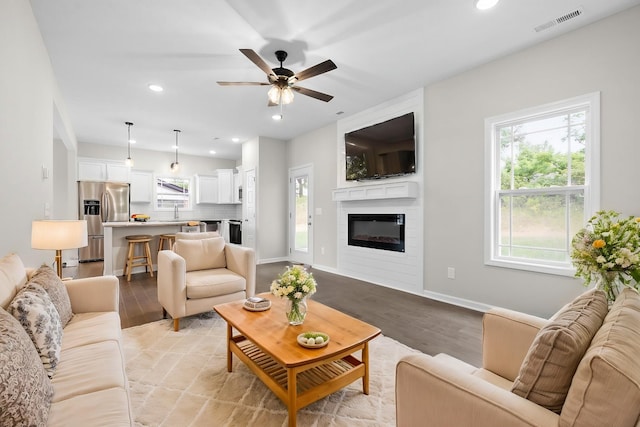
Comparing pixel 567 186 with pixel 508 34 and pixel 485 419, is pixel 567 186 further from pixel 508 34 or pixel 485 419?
pixel 485 419

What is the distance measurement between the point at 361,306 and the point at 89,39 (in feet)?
13.3

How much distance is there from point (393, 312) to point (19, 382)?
123 inches

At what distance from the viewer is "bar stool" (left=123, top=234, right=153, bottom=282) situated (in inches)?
190

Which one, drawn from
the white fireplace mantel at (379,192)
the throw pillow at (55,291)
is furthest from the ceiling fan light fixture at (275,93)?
the throw pillow at (55,291)

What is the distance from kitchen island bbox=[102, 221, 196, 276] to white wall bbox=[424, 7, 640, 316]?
450cm

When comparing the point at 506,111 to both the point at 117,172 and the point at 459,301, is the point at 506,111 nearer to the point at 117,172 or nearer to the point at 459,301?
the point at 459,301

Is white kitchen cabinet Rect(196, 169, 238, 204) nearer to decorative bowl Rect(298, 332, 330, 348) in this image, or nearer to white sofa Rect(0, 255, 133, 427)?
white sofa Rect(0, 255, 133, 427)

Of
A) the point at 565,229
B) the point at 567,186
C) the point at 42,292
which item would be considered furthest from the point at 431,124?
the point at 42,292

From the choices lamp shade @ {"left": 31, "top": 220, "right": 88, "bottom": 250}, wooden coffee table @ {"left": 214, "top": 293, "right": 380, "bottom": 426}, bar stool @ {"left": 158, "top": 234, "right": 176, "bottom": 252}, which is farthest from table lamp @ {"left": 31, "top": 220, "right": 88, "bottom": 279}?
Result: bar stool @ {"left": 158, "top": 234, "right": 176, "bottom": 252}

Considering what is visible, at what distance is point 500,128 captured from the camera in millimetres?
3375

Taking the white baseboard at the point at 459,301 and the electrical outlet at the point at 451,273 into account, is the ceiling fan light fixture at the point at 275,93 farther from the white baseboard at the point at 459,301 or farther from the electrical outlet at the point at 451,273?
the white baseboard at the point at 459,301

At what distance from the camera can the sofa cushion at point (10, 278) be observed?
56.7 inches

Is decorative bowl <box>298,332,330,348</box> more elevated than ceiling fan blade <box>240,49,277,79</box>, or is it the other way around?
ceiling fan blade <box>240,49,277,79</box>

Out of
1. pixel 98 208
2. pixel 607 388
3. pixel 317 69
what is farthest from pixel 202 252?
pixel 98 208
